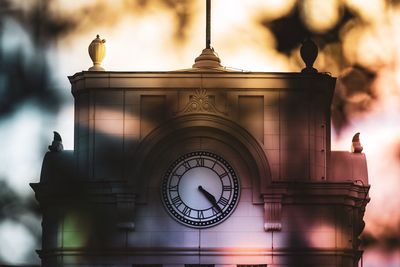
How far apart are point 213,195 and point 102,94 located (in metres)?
5.02

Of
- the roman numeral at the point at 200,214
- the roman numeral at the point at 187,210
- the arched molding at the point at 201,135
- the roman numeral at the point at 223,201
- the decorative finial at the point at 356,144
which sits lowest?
the roman numeral at the point at 200,214

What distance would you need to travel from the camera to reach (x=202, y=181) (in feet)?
306

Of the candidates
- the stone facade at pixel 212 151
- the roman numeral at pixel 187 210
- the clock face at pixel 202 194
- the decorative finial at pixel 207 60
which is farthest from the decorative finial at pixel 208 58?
the roman numeral at pixel 187 210

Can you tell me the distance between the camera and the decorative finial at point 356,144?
96438 mm

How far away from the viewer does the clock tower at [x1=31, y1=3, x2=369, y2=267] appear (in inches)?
3652

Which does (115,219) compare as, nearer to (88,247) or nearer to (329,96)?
(88,247)

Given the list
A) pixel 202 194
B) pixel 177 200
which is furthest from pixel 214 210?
pixel 177 200

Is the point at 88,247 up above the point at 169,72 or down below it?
below

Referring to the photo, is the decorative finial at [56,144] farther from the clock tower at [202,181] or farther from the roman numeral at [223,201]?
the roman numeral at [223,201]

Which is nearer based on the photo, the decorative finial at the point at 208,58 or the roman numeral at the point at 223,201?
the roman numeral at the point at 223,201

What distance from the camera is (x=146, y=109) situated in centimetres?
9375

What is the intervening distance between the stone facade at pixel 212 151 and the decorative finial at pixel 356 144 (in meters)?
2.37

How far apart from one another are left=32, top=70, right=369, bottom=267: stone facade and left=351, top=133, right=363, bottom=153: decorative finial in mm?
2366

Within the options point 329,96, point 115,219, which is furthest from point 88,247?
point 329,96
